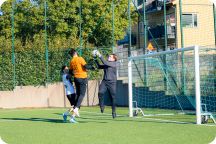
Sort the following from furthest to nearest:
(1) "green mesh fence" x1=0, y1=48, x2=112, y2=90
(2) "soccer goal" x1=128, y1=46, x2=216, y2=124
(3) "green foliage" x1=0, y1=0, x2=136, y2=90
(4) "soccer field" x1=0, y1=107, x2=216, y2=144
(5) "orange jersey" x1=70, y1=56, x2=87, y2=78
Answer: (3) "green foliage" x1=0, y1=0, x2=136, y2=90
(1) "green mesh fence" x1=0, y1=48, x2=112, y2=90
(2) "soccer goal" x1=128, y1=46, x2=216, y2=124
(5) "orange jersey" x1=70, y1=56, x2=87, y2=78
(4) "soccer field" x1=0, y1=107, x2=216, y2=144

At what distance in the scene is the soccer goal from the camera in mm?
13508

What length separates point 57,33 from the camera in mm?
34094

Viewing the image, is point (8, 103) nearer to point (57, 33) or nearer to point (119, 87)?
point (119, 87)

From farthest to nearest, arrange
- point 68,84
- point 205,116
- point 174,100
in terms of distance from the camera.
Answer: point 174,100, point 68,84, point 205,116

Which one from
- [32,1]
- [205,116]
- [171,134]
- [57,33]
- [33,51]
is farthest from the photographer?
[32,1]

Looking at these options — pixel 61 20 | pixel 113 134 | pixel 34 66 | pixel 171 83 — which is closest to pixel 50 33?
pixel 61 20

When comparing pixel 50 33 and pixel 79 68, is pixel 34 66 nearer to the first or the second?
pixel 50 33

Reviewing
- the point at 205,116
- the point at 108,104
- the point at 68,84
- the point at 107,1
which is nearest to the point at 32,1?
the point at 107,1

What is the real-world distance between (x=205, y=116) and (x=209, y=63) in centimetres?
323

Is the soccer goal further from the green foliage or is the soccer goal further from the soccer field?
the green foliage

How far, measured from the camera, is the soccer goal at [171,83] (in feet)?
44.3

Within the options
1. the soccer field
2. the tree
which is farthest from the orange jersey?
the tree

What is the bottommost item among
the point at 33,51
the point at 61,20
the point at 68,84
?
the point at 68,84

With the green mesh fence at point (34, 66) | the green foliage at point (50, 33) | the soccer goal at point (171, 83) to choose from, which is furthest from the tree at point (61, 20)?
the soccer goal at point (171, 83)
